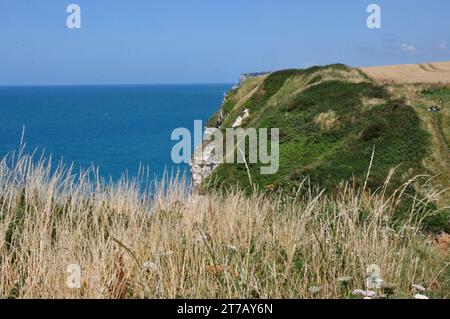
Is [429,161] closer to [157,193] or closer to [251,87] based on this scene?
[157,193]

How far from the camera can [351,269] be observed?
19.9 feet

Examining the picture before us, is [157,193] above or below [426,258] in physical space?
above

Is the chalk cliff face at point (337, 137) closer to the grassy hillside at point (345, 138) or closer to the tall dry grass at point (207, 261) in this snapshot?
the grassy hillside at point (345, 138)

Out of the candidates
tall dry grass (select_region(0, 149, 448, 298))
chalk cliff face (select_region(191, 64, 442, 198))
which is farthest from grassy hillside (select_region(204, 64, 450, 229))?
tall dry grass (select_region(0, 149, 448, 298))

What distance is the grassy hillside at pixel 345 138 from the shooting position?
22842 millimetres

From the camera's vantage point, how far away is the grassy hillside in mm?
22842

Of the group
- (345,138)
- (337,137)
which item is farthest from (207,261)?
(337,137)

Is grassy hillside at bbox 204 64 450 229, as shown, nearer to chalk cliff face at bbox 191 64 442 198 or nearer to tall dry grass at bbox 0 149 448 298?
chalk cliff face at bbox 191 64 442 198

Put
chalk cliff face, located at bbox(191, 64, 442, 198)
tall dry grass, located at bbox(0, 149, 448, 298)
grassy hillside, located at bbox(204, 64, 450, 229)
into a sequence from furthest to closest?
chalk cliff face, located at bbox(191, 64, 442, 198) < grassy hillside, located at bbox(204, 64, 450, 229) < tall dry grass, located at bbox(0, 149, 448, 298)

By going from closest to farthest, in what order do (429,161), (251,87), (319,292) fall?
(319,292)
(429,161)
(251,87)

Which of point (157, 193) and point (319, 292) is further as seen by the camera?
point (157, 193)

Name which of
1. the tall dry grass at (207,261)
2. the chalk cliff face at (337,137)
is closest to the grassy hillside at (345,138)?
the chalk cliff face at (337,137)
